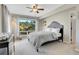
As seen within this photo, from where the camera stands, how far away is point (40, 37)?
194 cm

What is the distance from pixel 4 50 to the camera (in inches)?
69.6

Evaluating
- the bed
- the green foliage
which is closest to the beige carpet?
the bed

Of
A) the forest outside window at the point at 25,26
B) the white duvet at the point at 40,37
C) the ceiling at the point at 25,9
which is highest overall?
the ceiling at the point at 25,9

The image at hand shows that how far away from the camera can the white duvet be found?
6.33 ft

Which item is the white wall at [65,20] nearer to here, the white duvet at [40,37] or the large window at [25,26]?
the white duvet at [40,37]

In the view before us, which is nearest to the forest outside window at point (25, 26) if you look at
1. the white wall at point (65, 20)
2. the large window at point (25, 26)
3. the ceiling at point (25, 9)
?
the large window at point (25, 26)

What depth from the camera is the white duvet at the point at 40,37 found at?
1.93 meters

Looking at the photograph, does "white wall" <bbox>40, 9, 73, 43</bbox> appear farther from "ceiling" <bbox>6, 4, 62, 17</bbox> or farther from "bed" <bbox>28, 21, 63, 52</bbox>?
"ceiling" <bbox>6, 4, 62, 17</bbox>

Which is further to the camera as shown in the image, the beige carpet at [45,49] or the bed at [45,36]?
the bed at [45,36]

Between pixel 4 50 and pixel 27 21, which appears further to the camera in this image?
pixel 27 21

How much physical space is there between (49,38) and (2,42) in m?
0.92

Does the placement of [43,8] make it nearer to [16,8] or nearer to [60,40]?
[16,8]
